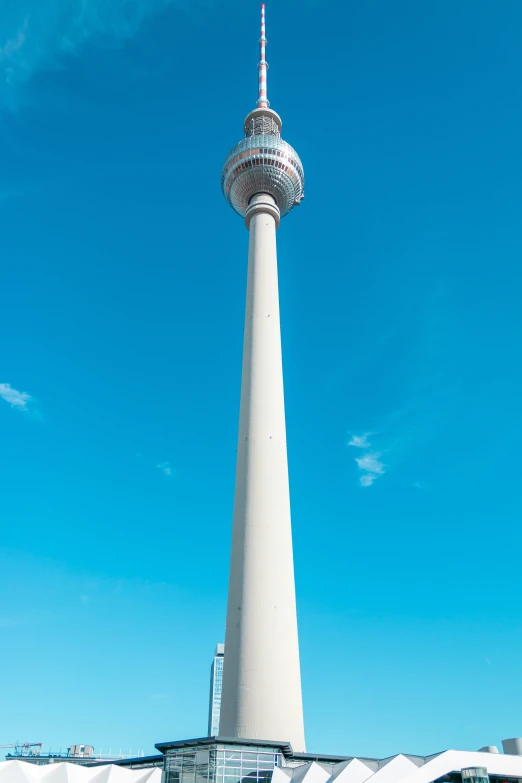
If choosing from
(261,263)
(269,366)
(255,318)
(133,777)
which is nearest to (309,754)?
(133,777)

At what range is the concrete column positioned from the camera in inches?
1852

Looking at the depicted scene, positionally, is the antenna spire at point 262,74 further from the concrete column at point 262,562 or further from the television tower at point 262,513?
the concrete column at point 262,562

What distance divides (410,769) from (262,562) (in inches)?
862

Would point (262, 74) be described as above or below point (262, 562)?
above

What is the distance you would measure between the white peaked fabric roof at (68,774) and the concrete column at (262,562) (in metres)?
7.24

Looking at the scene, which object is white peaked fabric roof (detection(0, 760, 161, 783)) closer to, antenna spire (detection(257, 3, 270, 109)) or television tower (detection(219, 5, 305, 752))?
television tower (detection(219, 5, 305, 752))

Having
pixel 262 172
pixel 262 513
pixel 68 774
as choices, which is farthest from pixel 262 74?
pixel 68 774

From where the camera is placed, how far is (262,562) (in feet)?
173

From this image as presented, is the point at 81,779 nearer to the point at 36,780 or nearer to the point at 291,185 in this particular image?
the point at 36,780

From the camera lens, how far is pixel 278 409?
199 feet

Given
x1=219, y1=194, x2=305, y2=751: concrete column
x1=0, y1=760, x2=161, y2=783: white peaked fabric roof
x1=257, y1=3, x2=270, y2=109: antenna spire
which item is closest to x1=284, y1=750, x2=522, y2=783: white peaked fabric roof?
x1=0, y1=760, x2=161, y2=783: white peaked fabric roof

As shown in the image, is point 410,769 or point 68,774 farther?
point 68,774

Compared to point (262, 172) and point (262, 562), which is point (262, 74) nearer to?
point (262, 172)

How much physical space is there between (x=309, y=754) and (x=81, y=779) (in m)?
13.9
